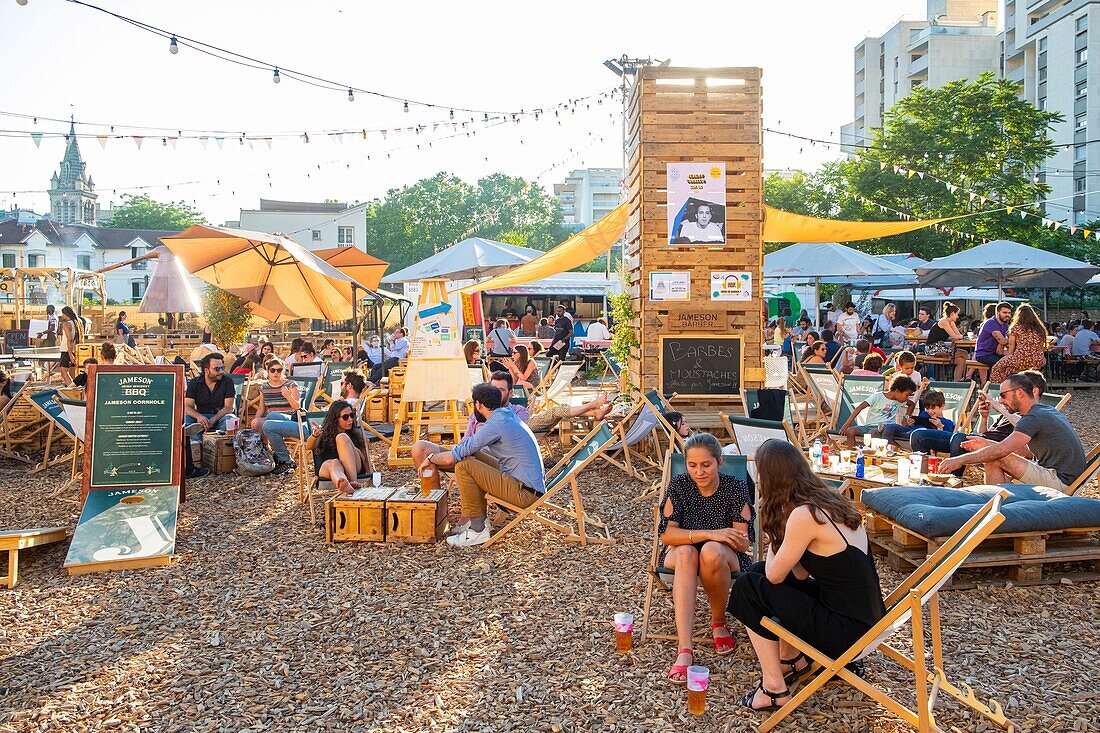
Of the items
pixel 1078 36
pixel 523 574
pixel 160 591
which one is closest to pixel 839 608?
pixel 523 574

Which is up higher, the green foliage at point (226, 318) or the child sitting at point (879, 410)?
the green foliage at point (226, 318)

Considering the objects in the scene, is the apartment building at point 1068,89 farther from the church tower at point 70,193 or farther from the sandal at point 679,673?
the church tower at point 70,193

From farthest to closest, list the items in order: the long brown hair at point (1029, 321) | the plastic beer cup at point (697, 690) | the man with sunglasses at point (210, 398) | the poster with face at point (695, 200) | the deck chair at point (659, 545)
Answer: the long brown hair at point (1029, 321) < the man with sunglasses at point (210, 398) < the poster with face at point (695, 200) < the deck chair at point (659, 545) < the plastic beer cup at point (697, 690)

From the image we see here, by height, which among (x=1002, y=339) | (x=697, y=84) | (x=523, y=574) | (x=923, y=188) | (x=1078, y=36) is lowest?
(x=523, y=574)

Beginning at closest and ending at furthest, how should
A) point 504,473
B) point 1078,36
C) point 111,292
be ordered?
point 504,473 → point 1078,36 → point 111,292

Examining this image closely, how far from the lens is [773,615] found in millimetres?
3092

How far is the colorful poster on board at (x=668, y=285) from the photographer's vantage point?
7.76m

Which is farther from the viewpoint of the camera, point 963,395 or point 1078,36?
point 1078,36

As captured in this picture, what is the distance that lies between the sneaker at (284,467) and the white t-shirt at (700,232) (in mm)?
4096

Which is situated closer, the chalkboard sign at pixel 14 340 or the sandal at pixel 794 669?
the sandal at pixel 794 669

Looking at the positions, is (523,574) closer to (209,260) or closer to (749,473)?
(749,473)

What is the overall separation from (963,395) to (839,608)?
5.28m

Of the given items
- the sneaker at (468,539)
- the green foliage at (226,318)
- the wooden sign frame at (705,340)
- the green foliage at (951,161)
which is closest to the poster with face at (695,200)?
the wooden sign frame at (705,340)

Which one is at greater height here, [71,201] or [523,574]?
[71,201]
